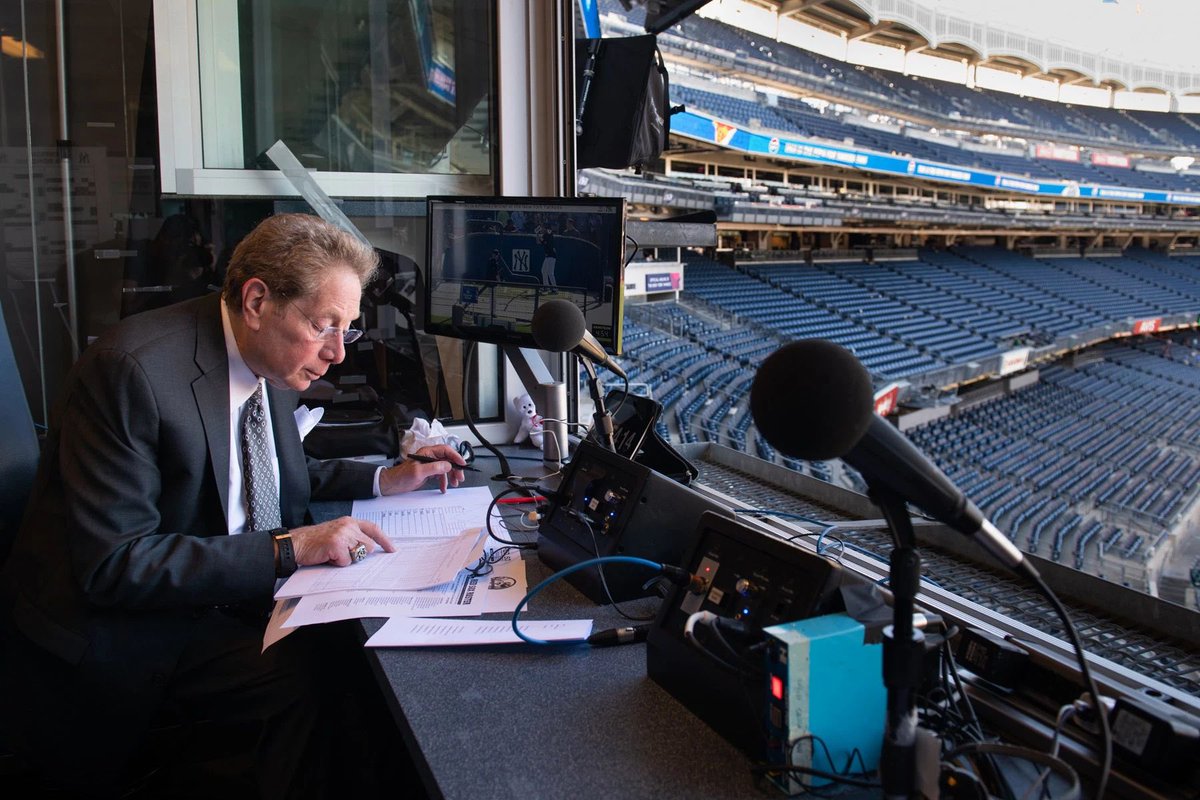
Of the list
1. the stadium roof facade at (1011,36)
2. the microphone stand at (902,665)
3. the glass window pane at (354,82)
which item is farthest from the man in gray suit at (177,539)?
the stadium roof facade at (1011,36)

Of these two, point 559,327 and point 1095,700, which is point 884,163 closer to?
point 559,327

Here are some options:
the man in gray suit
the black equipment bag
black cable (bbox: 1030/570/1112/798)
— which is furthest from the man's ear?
the black equipment bag

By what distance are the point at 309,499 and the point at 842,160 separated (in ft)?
53.6

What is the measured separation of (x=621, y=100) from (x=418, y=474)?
1282 millimetres

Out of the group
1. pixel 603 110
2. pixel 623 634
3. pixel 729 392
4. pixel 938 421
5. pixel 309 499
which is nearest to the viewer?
pixel 623 634

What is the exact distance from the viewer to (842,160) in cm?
1616

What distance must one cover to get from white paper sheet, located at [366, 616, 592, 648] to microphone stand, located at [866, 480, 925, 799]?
448mm

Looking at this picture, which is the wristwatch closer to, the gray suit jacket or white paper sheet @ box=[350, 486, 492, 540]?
the gray suit jacket

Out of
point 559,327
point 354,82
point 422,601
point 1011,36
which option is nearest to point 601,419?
point 559,327

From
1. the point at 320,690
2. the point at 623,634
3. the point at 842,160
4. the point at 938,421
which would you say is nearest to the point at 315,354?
the point at 320,690

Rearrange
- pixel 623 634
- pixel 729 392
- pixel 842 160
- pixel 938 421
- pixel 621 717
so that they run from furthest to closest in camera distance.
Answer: pixel 842 160 < pixel 938 421 < pixel 729 392 < pixel 623 634 < pixel 621 717

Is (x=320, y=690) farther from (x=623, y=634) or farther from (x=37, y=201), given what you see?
(x=37, y=201)

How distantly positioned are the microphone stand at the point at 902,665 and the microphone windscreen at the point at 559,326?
0.88 m

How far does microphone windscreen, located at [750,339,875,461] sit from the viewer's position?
534 mm
